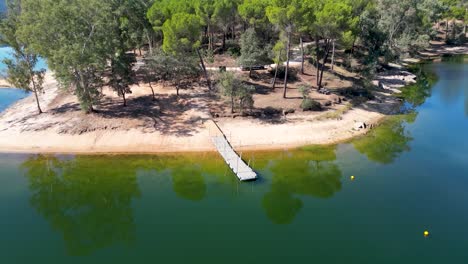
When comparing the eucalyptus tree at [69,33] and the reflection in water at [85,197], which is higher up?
the eucalyptus tree at [69,33]

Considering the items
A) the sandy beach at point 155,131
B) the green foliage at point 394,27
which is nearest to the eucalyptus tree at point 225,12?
the sandy beach at point 155,131

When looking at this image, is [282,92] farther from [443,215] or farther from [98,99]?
[443,215]

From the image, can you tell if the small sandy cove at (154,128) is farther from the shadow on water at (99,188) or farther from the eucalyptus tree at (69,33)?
the eucalyptus tree at (69,33)

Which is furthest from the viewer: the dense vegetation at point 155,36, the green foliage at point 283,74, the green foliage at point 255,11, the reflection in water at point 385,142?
the green foliage at point 255,11

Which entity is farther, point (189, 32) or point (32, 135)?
point (189, 32)

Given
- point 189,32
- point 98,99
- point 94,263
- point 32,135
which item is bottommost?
point 94,263

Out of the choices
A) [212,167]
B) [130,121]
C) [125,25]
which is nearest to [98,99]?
[130,121]
